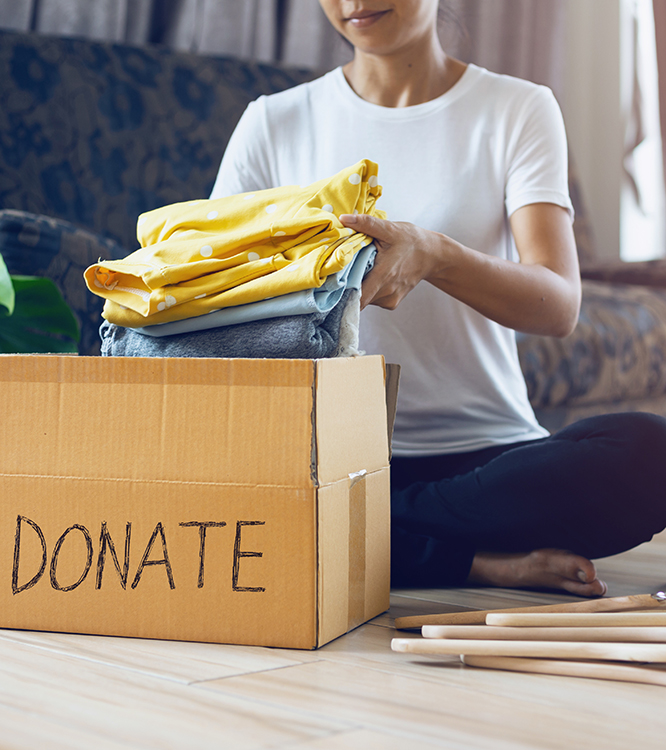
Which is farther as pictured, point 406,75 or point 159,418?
point 406,75

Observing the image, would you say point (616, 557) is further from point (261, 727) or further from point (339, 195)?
point (261, 727)

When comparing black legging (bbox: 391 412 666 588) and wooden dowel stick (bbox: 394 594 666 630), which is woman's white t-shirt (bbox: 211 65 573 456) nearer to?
black legging (bbox: 391 412 666 588)

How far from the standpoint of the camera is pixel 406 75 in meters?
1.21

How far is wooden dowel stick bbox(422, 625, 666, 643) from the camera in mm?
712

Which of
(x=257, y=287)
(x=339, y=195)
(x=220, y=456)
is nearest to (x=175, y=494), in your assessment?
(x=220, y=456)

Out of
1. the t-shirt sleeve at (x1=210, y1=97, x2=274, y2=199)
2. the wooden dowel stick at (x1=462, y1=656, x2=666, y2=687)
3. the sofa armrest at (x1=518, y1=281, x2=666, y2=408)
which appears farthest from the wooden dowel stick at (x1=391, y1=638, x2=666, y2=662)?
the sofa armrest at (x1=518, y1=281, x2=666, y2=408)

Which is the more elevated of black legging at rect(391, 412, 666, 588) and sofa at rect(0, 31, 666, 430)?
sofa at rect(0, 31, 666, 430)

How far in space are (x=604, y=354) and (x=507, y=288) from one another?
3.33 ft

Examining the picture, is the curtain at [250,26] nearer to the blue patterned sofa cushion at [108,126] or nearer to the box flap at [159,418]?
the blue patterned sofa cushion at [108,126]

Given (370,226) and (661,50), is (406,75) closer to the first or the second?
(370,226)

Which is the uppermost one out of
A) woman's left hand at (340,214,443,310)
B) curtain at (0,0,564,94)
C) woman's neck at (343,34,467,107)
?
curtain at (0,0,564,94)

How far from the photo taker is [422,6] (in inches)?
44.3

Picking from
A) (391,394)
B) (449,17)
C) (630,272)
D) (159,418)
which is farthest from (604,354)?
(159,418)

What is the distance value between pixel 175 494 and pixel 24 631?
21 centimetres
